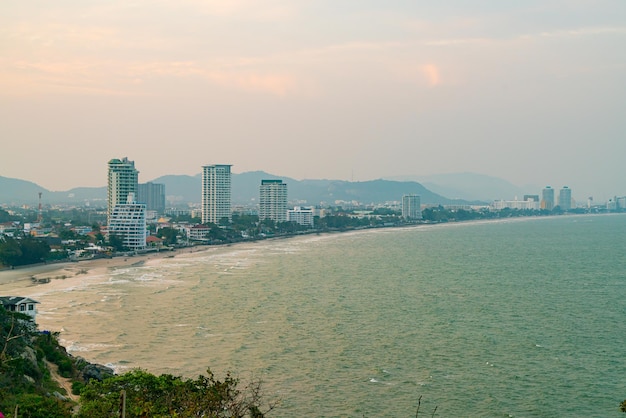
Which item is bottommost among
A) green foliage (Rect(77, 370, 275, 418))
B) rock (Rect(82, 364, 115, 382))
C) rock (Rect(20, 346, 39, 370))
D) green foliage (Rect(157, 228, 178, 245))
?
rock (Rect(82, 364, 115, 382))

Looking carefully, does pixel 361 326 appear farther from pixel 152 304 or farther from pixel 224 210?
pixel 224 210

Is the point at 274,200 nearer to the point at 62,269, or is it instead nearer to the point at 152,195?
the point at 152,195

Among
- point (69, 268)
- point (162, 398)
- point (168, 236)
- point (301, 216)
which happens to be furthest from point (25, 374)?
point (301, 216)

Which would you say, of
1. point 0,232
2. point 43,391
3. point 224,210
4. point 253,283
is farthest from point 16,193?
point 43,391

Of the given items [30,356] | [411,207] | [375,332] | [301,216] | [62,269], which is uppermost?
[411,207]

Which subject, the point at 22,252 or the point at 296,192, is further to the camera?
the point at 296,192

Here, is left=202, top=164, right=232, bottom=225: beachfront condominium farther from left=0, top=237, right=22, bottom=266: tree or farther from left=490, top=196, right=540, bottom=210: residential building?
left=490, top=196, right=540, bottom=210: residential building

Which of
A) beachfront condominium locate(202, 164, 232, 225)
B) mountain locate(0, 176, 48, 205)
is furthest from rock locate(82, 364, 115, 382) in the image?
mountain locate(0, 176, 48, 205)
